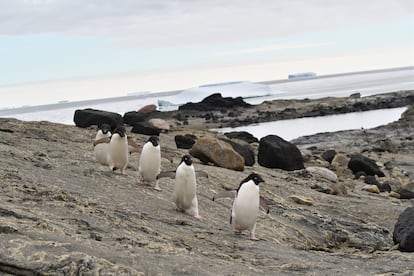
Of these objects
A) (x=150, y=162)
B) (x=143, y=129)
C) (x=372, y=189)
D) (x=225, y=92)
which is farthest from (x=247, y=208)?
(x=225, y=92)

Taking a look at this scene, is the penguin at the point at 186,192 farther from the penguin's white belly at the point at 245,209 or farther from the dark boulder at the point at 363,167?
the dark boulder at the point at 363,167

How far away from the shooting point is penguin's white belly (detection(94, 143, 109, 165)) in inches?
396

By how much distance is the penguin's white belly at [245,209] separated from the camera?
7527 mm

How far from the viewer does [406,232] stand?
7965 mm

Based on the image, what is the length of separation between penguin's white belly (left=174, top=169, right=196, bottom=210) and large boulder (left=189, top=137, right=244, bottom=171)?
442 cm

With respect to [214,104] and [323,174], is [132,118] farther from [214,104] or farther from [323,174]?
[214,104]

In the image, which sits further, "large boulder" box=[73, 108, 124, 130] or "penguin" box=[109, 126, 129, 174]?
"large boulder" box=[73, 108, 124, 130]

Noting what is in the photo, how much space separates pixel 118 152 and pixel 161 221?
2645mm

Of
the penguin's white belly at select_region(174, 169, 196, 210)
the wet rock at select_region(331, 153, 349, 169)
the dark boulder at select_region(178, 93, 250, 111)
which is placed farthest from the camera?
the dark boulder at select_region(178, 93, 250, 111)


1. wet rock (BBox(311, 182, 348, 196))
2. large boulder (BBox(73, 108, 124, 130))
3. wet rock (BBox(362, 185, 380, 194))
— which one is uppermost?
large boulder (BBox(73, 108, 124, 130))

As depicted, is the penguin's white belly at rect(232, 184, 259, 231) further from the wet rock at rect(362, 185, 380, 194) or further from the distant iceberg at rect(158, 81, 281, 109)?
the distant iceberg at rect(158, 81, 281, 109)

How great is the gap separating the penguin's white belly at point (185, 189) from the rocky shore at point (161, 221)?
18cm

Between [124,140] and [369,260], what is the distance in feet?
14.3

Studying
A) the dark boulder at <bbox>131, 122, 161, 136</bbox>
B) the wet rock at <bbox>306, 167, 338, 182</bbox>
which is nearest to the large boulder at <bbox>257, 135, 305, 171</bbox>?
the wet rock at <bbox>306, 167, 338, 182</bbox>
